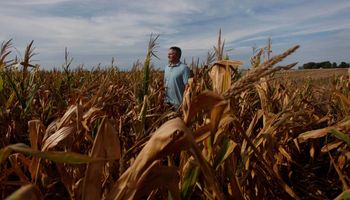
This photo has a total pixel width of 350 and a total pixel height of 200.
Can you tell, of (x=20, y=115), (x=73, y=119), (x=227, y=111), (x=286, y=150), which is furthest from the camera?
(x=20, y=115)

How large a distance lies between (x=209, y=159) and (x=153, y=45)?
5.95 feet

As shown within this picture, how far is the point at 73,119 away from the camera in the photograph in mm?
1875

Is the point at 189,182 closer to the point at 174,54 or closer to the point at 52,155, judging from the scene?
the point at 52,155

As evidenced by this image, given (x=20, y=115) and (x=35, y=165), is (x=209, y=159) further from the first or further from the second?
(x=20, y=115)

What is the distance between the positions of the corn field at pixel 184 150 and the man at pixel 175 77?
1094 millimetres

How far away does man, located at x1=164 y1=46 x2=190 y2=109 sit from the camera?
4.71 m

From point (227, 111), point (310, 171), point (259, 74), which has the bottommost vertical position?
point (310, 171)

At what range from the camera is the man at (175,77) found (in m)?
4.71

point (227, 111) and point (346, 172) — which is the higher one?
point (227, 111)

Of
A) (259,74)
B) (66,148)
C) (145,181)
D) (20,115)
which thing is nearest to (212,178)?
(145,181)

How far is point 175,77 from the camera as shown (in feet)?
16.1

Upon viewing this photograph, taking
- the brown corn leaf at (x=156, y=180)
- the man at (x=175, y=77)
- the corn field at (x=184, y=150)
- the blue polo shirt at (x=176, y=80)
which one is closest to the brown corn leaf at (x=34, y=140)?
the corn field at (x=184, y=150)

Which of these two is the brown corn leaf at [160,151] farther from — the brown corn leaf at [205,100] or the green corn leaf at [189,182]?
the green corn leaf at [189,182]

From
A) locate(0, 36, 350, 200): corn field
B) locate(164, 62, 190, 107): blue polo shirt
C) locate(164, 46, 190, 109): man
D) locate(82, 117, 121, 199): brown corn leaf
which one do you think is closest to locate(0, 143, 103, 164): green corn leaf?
locate(0, 36, 350, 200): corn field
